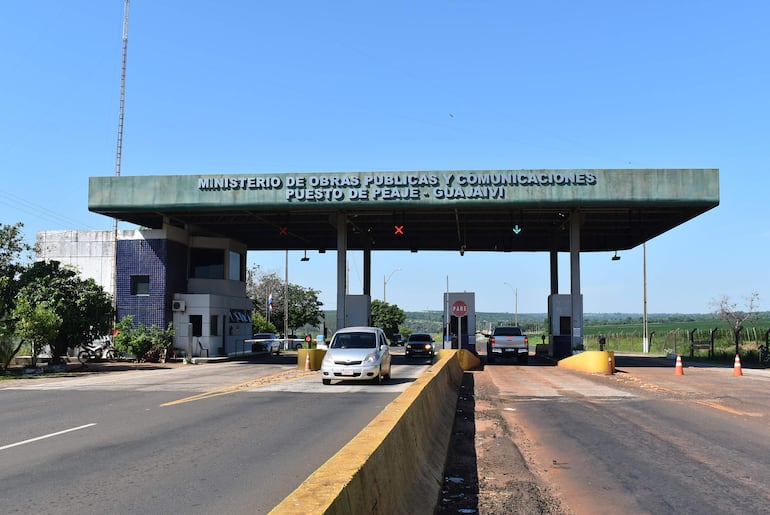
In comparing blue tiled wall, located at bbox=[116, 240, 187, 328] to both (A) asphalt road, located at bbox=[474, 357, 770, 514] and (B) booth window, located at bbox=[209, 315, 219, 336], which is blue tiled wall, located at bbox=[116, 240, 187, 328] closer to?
(B) booth window, located at bbox=[209, 315, 219, 336]

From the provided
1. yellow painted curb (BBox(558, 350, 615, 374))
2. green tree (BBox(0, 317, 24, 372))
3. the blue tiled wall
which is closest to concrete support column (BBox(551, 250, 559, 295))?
yellow painted curb (BBox(558, 350, 615, 374))

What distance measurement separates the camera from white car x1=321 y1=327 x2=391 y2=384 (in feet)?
68.3

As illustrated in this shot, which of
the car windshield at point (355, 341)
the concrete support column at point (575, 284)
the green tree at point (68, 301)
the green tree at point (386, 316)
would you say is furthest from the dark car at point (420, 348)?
the green tree at point (386, 316)

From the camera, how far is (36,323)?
88.6ft

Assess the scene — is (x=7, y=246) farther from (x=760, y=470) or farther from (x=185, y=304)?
(x=760, y=470)

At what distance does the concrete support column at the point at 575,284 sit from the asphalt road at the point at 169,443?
1727 cm

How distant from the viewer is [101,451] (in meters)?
9.80

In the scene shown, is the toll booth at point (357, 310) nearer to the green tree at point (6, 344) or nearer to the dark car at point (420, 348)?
the dark car at point (420, 348)

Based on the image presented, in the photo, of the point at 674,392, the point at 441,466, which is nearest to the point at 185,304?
the point at 674,392

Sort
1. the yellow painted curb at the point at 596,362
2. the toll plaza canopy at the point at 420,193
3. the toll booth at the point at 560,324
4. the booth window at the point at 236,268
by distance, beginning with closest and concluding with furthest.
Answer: the yellow painted curb at the point at 596,362
the toll plaza canopy at the point at 420,193
the toll booth at the point at 560,324
the booth window at the point at 236,268

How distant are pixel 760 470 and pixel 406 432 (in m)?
4.99

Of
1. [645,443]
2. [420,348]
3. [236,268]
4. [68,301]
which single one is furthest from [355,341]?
[236,268]

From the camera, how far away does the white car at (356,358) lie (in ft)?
68.3

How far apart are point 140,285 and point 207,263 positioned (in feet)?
16.3
